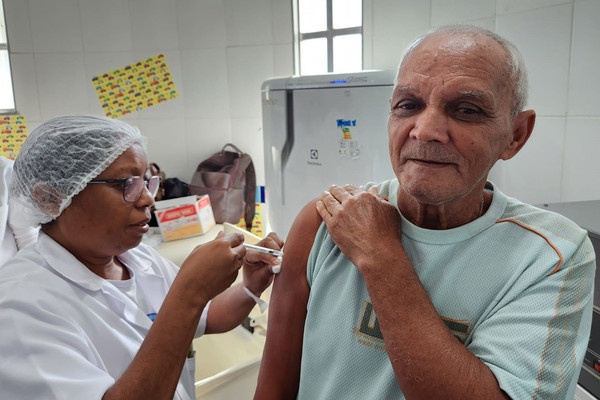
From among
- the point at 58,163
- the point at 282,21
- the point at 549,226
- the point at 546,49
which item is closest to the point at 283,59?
the point at 282,21

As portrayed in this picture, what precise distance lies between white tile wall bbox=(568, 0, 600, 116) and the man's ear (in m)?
0.99

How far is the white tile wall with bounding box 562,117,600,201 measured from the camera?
5.38ft

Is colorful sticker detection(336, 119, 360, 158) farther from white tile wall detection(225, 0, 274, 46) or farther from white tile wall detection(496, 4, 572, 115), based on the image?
white tile wall detection(225, 0, 274, 46)

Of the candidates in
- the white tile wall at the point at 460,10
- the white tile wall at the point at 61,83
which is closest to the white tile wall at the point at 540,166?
the white tile wall at the point at 460,10

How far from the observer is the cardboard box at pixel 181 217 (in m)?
2.88

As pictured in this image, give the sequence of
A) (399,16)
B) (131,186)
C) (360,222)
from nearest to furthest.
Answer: (360,222), (131,186), (399,16)

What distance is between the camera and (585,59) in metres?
1.63

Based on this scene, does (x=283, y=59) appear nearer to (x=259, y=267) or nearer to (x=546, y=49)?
(x=546, y=49)

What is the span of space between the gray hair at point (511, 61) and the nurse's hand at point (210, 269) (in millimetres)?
670

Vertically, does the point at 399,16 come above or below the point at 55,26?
below

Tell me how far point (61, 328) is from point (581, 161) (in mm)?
1827

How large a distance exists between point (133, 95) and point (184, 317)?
9.72 ft

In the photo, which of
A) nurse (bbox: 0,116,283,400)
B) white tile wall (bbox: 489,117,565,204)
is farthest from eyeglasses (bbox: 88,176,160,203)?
white tile wall (bbox: 489,117,565,204)

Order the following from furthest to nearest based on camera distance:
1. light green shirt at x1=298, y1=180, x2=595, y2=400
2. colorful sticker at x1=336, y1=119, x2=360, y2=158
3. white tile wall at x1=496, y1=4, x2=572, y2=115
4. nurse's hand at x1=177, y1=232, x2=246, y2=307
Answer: colorful sticker at x1=336, y1=119, x2=360, y2=158 < white tile wall at x1=496, y1=4, x2=572, y2=115 < nurse's hand at x1=177, y1=232, x2=246, y2=307 < light green shirt at x1=298, y1=180, x2=595, y2=400
